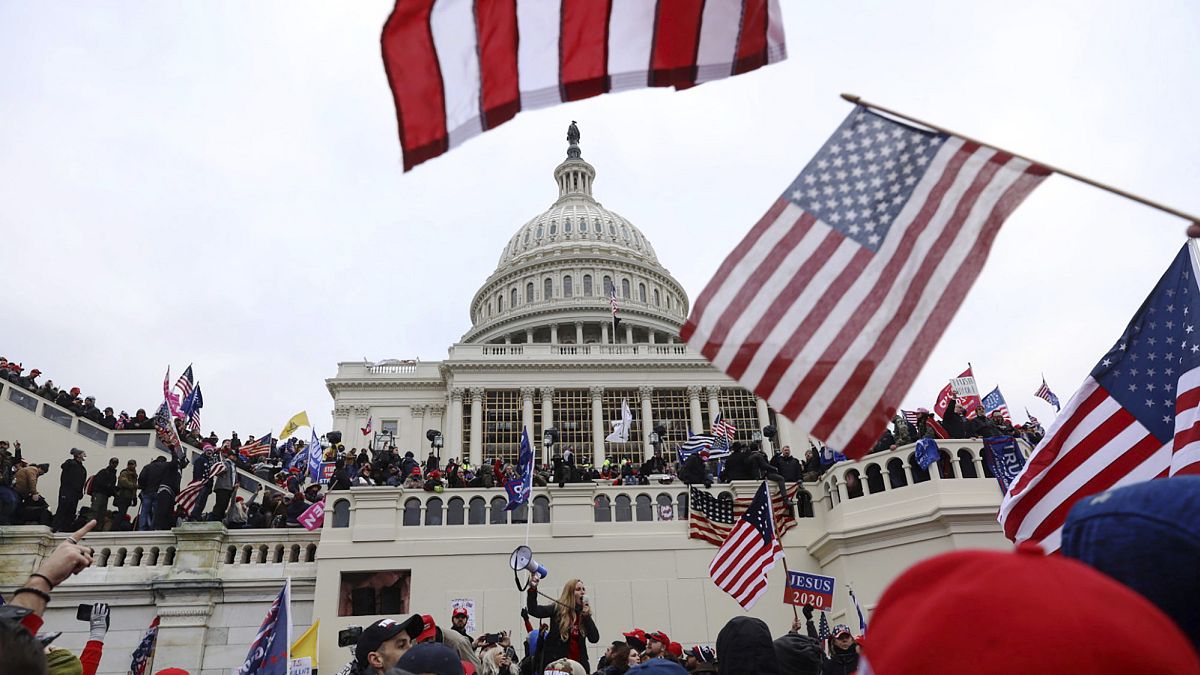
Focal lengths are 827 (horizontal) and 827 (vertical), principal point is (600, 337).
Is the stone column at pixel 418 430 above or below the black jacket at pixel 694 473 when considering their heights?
above

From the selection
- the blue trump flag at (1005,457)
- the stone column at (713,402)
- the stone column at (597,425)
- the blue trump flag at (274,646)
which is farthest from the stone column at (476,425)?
the blue trump flag at (274,646)

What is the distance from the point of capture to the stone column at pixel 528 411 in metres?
51.7

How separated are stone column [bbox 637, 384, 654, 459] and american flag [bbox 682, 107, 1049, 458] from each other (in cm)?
4553

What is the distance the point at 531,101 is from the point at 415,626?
350 centimetres

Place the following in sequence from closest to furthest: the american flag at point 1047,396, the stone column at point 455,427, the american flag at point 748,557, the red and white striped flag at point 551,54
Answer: the red and white striped flag at point 551,54, the american flag at point 748,557, the american flag at point 1047,396, the stone column at point 455,427

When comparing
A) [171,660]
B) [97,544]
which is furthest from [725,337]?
[97,544]

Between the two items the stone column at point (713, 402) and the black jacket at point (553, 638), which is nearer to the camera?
the black jacket at point (553, 638)

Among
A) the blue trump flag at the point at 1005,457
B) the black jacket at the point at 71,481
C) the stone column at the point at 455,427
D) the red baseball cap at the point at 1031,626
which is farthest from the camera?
the stone column at the point at 455,427

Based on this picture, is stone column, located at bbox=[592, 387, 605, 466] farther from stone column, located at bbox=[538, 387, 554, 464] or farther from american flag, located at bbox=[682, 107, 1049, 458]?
american flag, located at bbox=[682, 107, 1049, 458]

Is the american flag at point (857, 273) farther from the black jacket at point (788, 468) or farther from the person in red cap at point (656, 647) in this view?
the black jacket at point (788, 468)

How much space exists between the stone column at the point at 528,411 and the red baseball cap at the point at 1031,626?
5039cm

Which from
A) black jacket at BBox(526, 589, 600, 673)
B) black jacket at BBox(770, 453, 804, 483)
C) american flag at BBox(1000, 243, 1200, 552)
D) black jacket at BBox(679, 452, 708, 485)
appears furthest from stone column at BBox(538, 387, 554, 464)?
american flag at BBox(1000, 243, 1200, 552)

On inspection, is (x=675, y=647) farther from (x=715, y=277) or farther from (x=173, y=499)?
(x=173, y=499)

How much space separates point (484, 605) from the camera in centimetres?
1644
